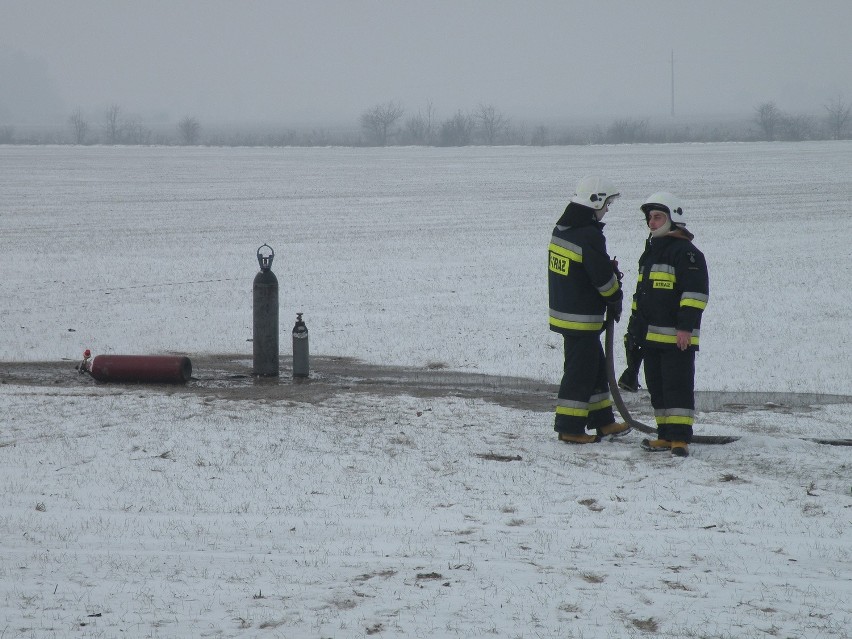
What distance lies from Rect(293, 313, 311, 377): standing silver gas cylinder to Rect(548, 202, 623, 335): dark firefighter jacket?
352cm

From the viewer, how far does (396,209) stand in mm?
32344

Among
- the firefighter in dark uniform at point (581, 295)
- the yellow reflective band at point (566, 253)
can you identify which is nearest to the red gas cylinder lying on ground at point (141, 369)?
the firefighter in dark uniform at point (581, 295)

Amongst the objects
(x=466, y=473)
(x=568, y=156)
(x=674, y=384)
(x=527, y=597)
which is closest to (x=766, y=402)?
(x=674, y=384)

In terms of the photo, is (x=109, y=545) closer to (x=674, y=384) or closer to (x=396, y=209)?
(x=674, y=384)

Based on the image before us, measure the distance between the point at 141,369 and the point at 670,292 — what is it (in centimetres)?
542

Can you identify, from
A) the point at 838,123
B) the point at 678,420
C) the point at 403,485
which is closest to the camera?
the point at 403,485

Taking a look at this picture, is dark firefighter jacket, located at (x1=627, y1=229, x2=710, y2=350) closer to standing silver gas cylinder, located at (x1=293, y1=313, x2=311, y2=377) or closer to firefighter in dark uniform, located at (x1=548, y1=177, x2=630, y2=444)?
firefighter in dark uniform, located at (x1=548, y1=177, x2=630, y2=444)

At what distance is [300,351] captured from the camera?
1062 cm

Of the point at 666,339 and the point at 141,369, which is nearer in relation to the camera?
the point at 666,339

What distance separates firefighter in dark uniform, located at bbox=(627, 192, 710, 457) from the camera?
735 cm

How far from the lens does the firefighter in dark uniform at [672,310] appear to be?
735 cm

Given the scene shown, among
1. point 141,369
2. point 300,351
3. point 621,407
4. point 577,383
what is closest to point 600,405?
point 621,407

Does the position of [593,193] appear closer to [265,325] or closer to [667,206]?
[667,206]

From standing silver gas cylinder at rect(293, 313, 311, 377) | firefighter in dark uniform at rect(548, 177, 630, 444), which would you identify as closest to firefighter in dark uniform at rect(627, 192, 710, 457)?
firefighter in dark uniform at rect(548, 177, 630, 444)
